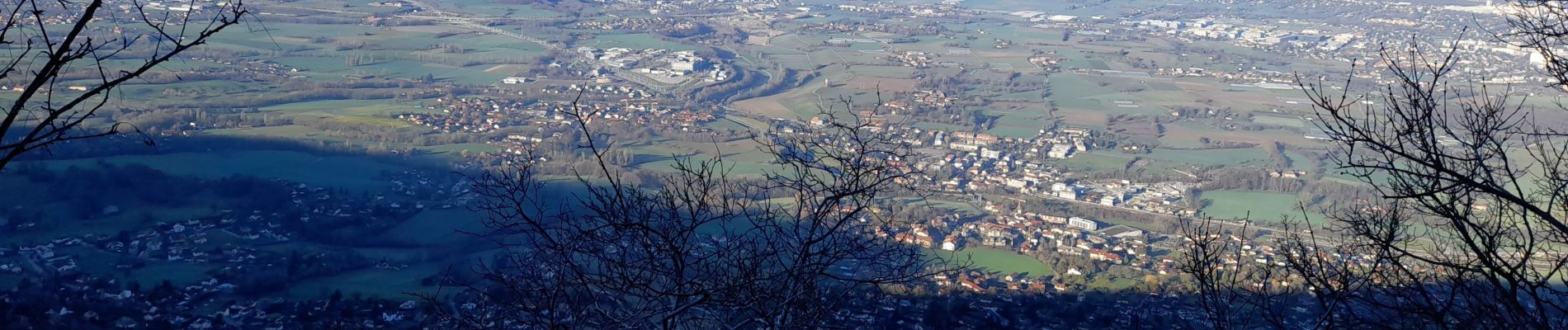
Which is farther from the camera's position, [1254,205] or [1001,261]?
[1254,205]

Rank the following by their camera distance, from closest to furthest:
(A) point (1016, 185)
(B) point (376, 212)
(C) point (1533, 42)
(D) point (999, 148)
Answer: (C) point (1533, 42)
(B) point (376, 212)
(A) point (1016, 185)
(D) point (999, 148)

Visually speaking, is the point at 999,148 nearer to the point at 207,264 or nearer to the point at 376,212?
the point at 376,212

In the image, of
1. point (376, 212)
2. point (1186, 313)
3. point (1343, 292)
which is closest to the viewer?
point (1343, 292)

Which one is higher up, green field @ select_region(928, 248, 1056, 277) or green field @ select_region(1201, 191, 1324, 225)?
green field @ select_region(928, 248, 1056, 277)

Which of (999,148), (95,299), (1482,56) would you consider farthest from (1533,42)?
(1482,56)

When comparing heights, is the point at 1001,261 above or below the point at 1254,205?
above

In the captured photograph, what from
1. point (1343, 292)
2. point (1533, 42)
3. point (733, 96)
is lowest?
point (733, 96)

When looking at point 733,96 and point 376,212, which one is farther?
point 733,96

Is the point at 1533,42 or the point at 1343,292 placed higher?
the point at 1533,42

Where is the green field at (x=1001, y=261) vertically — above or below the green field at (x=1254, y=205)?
above

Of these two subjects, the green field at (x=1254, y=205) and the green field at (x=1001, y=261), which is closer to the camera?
the green field at (x=1001, y=261)

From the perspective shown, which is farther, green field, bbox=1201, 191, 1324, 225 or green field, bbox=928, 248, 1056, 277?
green field, bbox=1201, 191, 1324, 225
